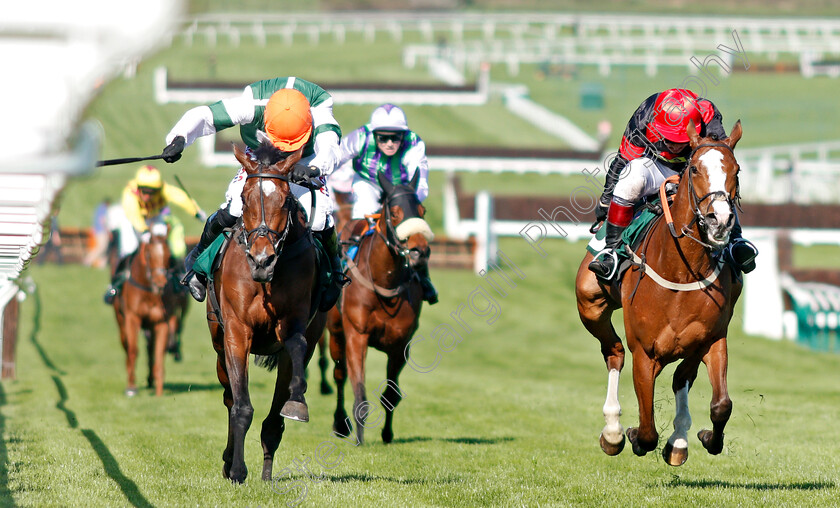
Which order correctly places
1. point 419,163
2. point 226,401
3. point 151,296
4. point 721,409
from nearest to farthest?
point 721,409, point 226,401, point 419,163, point 151,296

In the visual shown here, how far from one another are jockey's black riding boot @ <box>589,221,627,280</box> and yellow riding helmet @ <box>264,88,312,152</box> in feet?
6.34

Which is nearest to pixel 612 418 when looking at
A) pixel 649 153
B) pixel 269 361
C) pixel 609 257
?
pixel 609 257

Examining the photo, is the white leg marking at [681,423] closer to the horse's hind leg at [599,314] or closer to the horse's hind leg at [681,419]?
the horse's hind leg at [681,419]

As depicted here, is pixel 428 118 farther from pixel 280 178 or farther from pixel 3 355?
pixel 280 178

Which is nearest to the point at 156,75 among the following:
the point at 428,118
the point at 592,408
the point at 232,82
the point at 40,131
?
the point at 232,82

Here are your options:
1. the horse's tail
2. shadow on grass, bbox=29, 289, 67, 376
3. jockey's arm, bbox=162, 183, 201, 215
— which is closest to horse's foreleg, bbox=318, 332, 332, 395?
jockey's arm, bbox=162, 183, 201, 215

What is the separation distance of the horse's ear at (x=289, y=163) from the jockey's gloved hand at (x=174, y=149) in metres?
0.55

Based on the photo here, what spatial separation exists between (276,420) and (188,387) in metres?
6.37

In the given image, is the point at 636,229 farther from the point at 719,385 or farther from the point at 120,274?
the point at 120,274

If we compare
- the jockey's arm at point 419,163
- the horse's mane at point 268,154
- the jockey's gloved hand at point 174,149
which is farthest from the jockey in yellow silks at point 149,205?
the horse's mane at point 268,154

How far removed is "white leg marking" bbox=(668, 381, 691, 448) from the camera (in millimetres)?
6242

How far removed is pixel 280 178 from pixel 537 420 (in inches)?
205

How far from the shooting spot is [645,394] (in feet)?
20.4

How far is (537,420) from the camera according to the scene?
10391 millimetres
